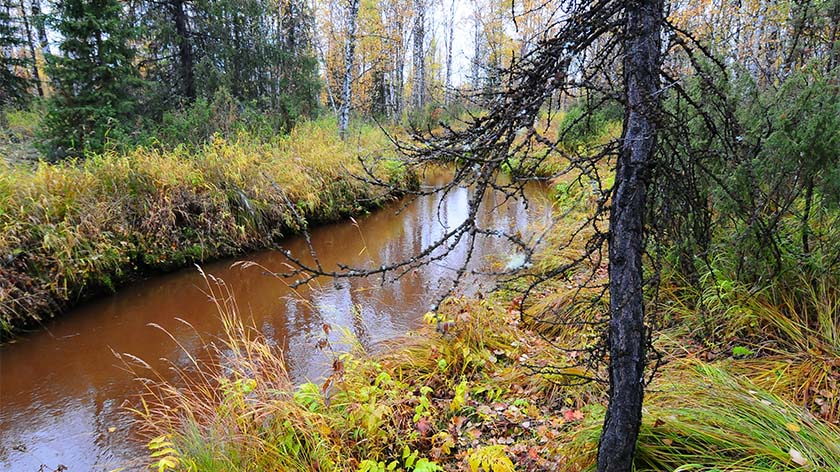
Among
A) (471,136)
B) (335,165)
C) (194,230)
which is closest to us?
(471,136)

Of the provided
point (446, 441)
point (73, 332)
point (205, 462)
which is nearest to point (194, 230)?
point (73, 332)

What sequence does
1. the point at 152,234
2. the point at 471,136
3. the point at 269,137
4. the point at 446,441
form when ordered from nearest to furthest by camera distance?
the point at 471,136, the point at 446,441, the point at 152,234, the point at 269,137

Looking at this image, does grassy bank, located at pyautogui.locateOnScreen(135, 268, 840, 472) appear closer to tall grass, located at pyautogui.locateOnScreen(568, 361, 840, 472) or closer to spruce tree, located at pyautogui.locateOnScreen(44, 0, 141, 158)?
tall grass, located at pyautogui.locateOnScreen(568, 361, 840, 472)

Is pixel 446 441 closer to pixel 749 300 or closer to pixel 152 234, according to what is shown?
pixel 749 300

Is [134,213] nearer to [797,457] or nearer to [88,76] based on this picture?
[88,76]

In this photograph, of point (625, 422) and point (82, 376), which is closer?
point (625, 422)

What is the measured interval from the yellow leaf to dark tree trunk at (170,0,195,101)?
13.1 m

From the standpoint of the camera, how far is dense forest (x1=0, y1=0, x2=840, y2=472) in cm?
154

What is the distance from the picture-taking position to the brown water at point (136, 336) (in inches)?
136

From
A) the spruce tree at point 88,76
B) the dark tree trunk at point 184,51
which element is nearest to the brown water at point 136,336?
the spruce tree at point 88,76

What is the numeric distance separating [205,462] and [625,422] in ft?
7.62

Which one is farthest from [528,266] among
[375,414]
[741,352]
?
[741,352]

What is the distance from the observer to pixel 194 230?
6.84 metres

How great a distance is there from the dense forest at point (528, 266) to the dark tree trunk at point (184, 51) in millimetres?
2627
